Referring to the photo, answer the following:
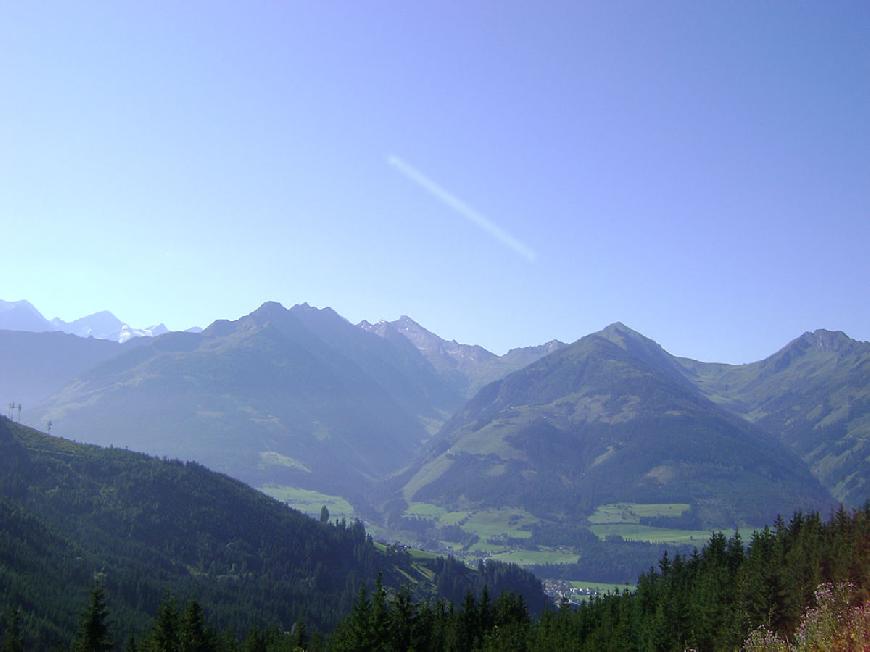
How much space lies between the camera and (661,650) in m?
77.3

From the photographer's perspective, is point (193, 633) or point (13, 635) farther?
point (13, 635)

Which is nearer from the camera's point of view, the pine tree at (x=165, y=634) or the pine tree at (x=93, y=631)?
the pine tree at (x=93, y=631)

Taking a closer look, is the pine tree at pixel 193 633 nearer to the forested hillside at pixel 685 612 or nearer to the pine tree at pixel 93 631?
the pine tree at pixel 93 631

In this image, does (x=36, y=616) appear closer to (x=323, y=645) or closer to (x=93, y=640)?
(x=323, y=645)

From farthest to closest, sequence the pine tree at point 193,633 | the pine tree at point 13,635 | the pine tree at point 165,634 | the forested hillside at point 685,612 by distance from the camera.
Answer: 1. the pine tree at point 13,635
2. the pine tree at point 193,633
3. the pine tree at point 165,634
4. the forested hillside at point 685,612

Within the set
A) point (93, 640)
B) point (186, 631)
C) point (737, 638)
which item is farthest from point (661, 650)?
point (93, 640)

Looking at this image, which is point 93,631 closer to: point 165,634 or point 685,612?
point 165,634

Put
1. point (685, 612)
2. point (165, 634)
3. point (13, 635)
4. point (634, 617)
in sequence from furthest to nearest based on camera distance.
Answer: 1. point (13, 635)
2. point (634, 617)
3. point (685, 612)
4. point (165, 634)

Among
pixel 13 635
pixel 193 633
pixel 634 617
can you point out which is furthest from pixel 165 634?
pixel 634 617

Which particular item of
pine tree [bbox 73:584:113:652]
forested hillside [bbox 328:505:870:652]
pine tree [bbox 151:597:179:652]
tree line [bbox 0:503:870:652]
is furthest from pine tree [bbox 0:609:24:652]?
forested hillside [bbox 328:505:870:652]

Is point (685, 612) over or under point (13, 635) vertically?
over

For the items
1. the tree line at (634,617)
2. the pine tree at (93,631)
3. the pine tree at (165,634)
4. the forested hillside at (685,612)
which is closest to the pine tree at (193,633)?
the tree line at (634,617)

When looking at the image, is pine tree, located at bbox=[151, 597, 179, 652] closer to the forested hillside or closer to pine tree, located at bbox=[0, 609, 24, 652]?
the forested hillside

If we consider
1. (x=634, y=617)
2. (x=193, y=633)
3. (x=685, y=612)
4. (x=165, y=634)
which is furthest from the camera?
(x=634, y=617)
